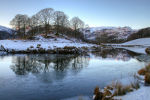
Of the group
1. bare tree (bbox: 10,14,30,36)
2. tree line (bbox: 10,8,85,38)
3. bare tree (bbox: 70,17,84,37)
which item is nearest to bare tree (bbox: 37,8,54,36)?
tree line (bbox: 10,8,85,38)

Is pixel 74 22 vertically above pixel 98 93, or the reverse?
pixel 74 22

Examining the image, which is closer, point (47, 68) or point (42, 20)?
point (47, 68)

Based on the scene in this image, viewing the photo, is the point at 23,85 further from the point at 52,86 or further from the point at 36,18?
the point at 36,18

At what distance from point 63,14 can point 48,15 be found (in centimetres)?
1078

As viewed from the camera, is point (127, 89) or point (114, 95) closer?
point (114, 95)

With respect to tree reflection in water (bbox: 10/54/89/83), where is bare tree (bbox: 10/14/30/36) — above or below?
above

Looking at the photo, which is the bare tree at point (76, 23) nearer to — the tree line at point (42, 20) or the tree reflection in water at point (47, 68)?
the tree line at point (42, 20)

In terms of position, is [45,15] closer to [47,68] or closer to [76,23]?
[76,23]

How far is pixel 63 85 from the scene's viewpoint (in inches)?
269

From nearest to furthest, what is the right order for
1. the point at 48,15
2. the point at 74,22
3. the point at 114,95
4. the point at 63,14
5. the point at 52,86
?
the point at 114,95 < the point at 52,86 < the point at 48,15 < the point at 63,14 < the point at 74,22

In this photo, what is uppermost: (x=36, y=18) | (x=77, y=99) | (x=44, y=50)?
(x=36, y=18)

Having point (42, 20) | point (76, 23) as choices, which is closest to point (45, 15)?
point (42, 20)

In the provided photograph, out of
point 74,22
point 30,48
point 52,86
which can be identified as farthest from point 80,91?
point 74,22

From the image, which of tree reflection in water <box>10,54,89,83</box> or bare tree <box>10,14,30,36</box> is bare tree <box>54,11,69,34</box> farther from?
tree reflection in water <box>10,54,89,83</box>
